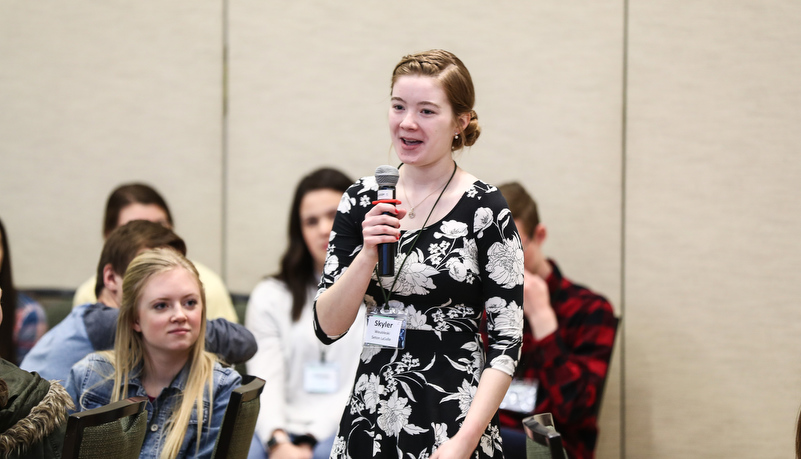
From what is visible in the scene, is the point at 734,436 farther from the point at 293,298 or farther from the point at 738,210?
the point at 293,298

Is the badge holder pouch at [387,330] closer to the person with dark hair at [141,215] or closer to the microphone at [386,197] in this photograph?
the microphone at [386,197]

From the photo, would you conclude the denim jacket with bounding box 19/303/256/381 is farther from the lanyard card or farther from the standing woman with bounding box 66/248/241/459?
the lanyard card

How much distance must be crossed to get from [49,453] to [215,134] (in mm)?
2524

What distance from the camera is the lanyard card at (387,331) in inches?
62.5

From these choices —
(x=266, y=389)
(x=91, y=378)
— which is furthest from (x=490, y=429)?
(x=266, y=389)

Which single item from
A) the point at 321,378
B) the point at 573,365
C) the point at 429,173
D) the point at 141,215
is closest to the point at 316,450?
the point at 321,378

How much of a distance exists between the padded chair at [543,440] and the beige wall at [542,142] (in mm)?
2118

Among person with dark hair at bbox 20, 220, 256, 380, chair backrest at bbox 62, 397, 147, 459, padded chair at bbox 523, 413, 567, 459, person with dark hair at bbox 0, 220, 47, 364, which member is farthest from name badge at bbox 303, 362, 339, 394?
padded chair at bbox 523, 413, 567, 459

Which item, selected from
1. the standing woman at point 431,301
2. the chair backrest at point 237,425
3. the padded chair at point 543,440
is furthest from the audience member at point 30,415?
the padded chair at point 543,440

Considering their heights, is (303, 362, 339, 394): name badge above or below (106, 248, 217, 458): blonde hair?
below

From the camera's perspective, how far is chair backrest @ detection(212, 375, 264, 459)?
73.0 inches

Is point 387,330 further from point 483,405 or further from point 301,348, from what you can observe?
point 301,348

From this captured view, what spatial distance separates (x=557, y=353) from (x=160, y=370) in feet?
4.81

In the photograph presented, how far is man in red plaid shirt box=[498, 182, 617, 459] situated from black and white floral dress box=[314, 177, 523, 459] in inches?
50.9
